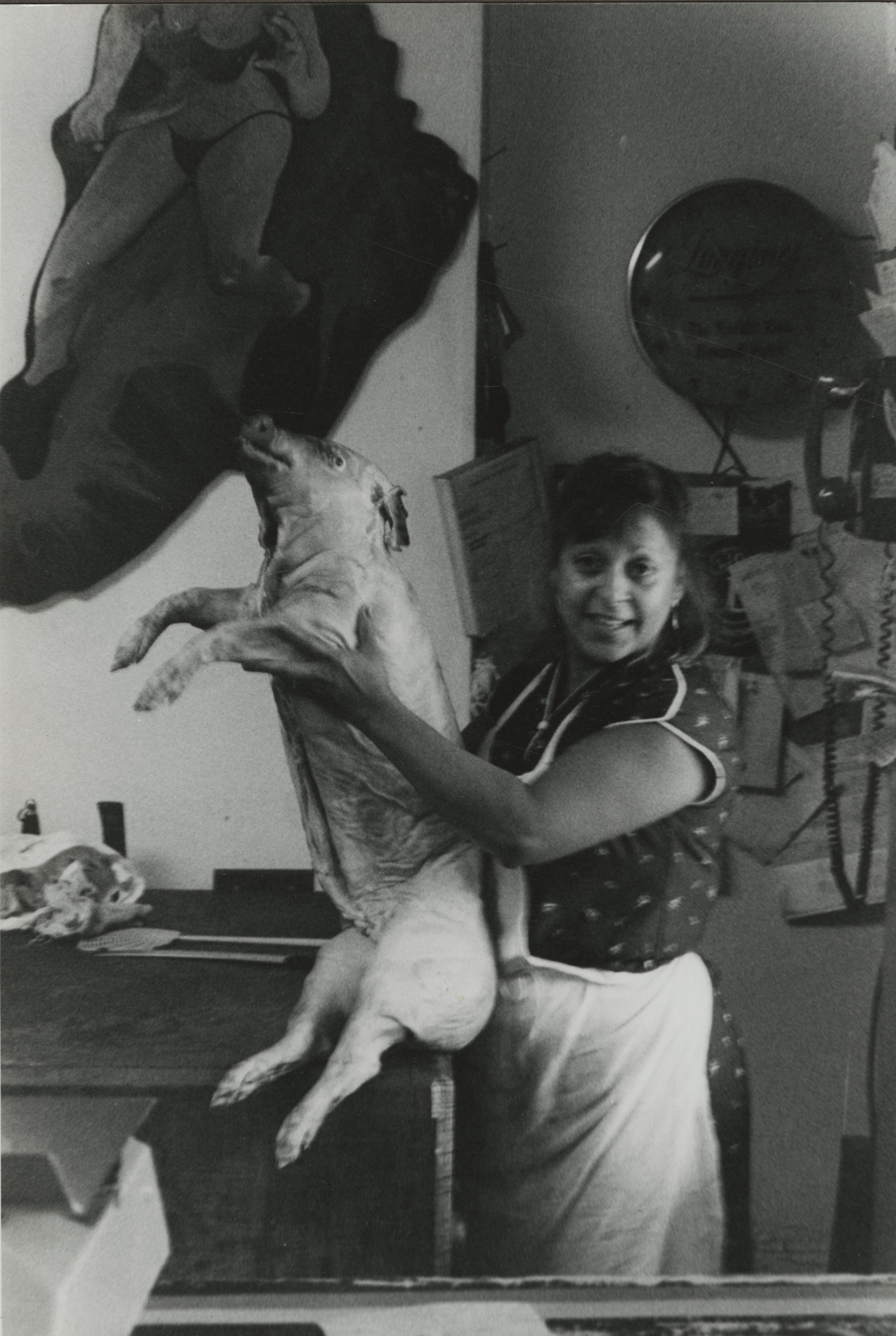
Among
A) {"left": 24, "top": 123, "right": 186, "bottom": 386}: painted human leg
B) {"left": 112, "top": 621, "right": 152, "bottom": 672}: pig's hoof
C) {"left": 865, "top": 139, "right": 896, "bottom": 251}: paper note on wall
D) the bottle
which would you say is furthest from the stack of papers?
the bottle

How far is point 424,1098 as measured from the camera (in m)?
1.18

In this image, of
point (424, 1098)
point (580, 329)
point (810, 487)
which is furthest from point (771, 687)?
point (424, 1098)

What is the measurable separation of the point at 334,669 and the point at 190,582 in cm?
19

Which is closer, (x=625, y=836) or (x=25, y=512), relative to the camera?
(x=625, y=836)

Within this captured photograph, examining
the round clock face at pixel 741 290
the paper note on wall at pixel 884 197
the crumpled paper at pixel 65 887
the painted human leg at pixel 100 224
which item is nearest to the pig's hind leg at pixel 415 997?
the crumpled paper at pixel 65 887

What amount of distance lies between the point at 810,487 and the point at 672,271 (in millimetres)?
279

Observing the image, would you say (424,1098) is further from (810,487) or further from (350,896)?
(810,487)

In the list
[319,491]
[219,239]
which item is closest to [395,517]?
[319,491]

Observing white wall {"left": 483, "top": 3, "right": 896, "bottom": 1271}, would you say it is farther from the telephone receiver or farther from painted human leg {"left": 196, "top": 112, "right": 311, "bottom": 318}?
painted human leg {"left": 196, "top": 112, "right": 311, "bottom": 318}

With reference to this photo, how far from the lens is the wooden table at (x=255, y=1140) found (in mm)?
1183

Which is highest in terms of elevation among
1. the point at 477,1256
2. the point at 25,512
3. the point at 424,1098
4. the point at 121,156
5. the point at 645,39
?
the point at 645,39

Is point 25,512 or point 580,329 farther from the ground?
point 580,329

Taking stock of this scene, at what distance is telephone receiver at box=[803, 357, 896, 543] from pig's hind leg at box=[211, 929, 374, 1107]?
69 centimetres

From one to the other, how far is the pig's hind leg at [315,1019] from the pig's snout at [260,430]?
0.54 m
